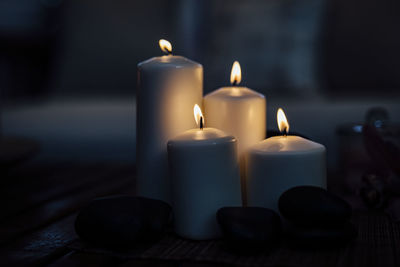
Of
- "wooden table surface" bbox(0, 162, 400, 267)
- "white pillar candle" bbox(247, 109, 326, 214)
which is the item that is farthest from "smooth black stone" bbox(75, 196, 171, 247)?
"white pillar candle" bbox(247, 109, 326, 214)

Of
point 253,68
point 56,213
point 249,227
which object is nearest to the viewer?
point 249,227

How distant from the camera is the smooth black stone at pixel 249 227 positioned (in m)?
0.57

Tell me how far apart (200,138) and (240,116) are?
0.38ft

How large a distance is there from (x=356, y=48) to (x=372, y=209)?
2.04 metres

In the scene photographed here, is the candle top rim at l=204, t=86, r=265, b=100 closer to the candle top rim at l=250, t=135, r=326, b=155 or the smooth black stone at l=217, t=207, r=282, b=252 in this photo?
the candle top rim at l=250, t=135, r=326, b=155

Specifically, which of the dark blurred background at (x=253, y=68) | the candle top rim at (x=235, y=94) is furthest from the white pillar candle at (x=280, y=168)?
the dark blurred background at (x=253, y=68)

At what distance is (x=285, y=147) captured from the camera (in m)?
0.66

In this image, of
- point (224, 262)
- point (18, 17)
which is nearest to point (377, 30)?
point (224, 262)

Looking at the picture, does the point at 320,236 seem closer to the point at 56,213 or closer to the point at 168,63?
the point at 168,63

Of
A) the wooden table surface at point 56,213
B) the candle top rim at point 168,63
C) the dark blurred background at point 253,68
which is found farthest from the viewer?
the dark blurred background at point 253,68

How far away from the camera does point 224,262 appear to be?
1.80 feet

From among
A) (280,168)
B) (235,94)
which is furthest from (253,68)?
(280,168)

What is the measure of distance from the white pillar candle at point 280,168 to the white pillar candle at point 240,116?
5cm

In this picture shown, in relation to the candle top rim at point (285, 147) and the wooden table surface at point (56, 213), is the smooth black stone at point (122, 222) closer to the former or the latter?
the wooden table surface at point (56, 213)
